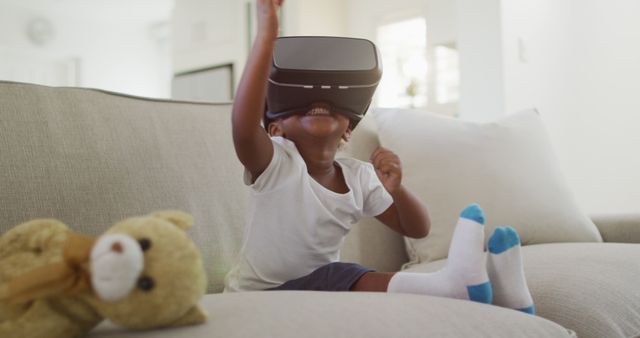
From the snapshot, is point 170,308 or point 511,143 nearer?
point 170,308

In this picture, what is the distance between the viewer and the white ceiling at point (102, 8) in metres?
6.63

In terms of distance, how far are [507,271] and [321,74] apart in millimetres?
398

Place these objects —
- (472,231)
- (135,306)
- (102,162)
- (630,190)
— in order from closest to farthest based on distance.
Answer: (135,306) < (472,231) < (102,162) < (630,190)

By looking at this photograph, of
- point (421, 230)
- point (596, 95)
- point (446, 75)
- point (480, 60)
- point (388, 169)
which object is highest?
point (446, 75)

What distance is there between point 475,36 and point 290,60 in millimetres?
2325

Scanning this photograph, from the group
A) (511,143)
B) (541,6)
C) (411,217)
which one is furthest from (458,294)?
(541,6)

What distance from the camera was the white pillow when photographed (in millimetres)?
1608

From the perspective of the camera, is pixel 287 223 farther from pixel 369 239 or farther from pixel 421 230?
pixel 369 239

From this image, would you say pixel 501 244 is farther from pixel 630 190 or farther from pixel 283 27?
pixel 283 27

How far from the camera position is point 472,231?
88 centimetres

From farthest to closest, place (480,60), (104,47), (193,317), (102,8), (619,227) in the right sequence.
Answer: (104,47), (102,8), (480,60), (619,227), (193,317)

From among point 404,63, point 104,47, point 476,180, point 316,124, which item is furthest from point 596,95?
point 104,47

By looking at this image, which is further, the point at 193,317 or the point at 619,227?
the point at 619,227

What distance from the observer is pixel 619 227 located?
179cm
